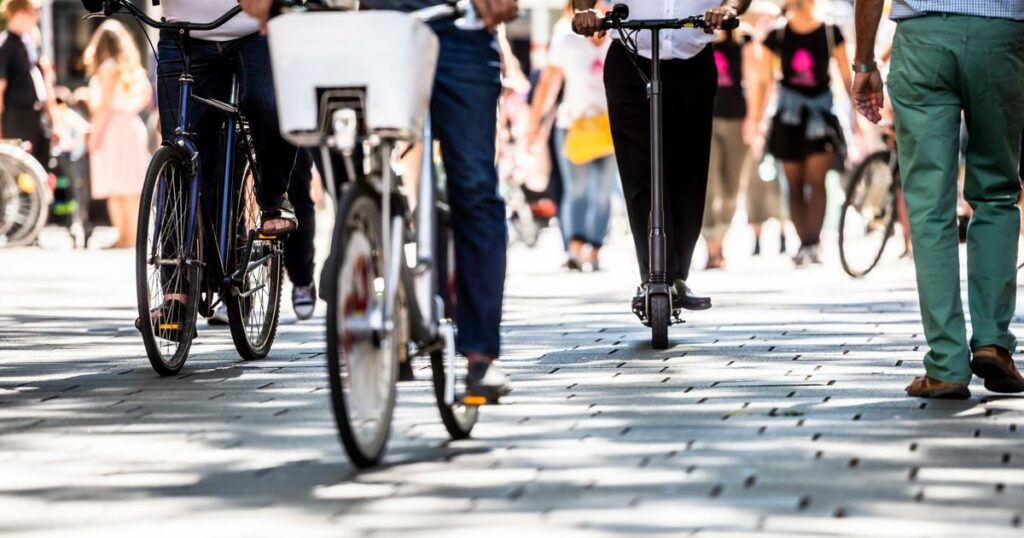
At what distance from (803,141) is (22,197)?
7.49 meters

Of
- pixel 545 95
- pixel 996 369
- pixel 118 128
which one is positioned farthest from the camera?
pixel 118 128

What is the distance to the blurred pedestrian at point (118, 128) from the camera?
18.5 m

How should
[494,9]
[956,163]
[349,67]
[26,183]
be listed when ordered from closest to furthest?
[349,67] → [494,9] → [956,163] → [26,183]

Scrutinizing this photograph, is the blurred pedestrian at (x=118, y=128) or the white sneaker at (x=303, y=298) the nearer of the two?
the white sneaker at (x=303, y=298)

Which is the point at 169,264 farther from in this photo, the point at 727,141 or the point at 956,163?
the point at 727,141

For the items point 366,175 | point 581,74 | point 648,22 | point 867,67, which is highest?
point 648,22

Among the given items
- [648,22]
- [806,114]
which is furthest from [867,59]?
[806,114]

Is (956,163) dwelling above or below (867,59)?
below

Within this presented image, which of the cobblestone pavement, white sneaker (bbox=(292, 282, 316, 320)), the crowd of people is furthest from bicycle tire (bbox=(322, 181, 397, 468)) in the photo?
white sneaker (bbox=(292, 282, 316, 320))

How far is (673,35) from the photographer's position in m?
9.18

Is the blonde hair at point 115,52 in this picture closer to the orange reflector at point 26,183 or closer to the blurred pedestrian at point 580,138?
the orange reflector at point 26,183

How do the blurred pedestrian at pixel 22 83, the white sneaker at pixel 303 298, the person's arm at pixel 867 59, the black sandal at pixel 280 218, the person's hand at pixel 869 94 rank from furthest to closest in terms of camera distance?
the blurred pedestrian at pixel 22 83 → the white sneaker at pixel 303 298 → the black sandal at pixel 280 218 → the person's hand at pixel 869 94 → the person's arm at pixel 867 59

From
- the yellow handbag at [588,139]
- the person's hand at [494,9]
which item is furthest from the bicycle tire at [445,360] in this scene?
the yellow handbag at [588,139]

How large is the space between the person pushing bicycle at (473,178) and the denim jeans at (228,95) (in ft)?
7.56
